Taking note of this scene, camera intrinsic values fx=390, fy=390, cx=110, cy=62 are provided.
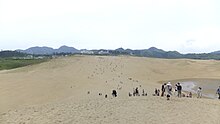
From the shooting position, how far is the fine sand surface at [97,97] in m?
18.9

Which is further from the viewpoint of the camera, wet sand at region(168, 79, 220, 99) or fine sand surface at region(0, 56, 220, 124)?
wet sand at region(168, 79, 220, 99)

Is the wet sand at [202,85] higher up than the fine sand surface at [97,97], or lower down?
lower down

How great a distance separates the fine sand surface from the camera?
18.9 meters

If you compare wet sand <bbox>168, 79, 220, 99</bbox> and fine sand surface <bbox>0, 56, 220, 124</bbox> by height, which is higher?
fine sand surface <bbox>0, 56, 220, 124</bbox>

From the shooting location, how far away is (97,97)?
27.0 meters

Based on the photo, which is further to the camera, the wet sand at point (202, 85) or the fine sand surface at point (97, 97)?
the wet sand at point (202, 85)

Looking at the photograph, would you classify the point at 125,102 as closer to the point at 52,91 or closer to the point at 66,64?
the point at 52,91

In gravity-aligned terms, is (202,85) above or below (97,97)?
below

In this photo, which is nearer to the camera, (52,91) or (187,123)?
(187,123)

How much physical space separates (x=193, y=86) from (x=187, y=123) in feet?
84.0

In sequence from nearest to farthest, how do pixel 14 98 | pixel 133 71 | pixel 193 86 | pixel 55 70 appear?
pixel 14 98 < pixel 193 86 < pixel 55 70 < pixel 133 71

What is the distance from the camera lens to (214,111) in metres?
20.5

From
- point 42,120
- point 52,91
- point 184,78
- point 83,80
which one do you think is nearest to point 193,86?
point 184,78

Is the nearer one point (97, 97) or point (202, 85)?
point (97, 97)
